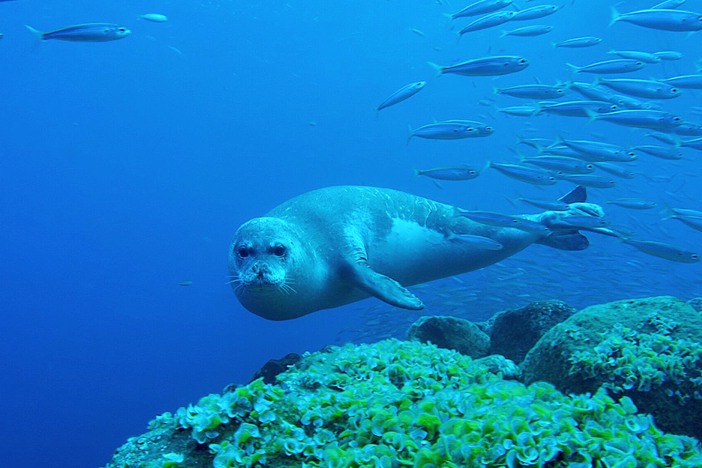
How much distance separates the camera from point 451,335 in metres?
4.99

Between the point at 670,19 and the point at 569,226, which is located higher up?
the point at 670,19

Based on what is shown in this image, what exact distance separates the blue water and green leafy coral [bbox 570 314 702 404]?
45.0 m

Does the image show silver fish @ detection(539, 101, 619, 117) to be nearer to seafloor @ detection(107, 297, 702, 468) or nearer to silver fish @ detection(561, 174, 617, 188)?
silver fish @ detection(561, 174, 617, 188)

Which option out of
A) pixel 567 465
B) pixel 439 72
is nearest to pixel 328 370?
pixel 567 465

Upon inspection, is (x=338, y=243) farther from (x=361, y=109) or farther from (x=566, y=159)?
(x=361, y=109)

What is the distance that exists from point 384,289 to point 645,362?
8.16 feet

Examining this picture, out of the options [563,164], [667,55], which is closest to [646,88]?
[563,164]

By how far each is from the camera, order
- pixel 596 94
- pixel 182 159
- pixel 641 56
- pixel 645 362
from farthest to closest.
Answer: pixel 182 159 < pixel 641 56 < pixel 596 94 < pixel 645 362

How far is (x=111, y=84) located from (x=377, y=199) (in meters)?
69.2

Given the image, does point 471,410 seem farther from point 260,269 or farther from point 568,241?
point 568,241

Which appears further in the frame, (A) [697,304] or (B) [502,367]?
(A) [697,304]

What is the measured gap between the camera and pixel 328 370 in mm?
2945

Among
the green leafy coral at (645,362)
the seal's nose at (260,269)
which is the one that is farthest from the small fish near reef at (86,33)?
the green leafy coral at (645,362)

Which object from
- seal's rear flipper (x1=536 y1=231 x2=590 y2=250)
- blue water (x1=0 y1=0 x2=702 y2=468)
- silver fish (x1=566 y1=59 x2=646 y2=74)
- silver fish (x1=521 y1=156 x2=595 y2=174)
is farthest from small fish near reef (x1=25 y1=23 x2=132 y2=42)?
blue water (x1=0 y1=0 x2=702 y2=468)
